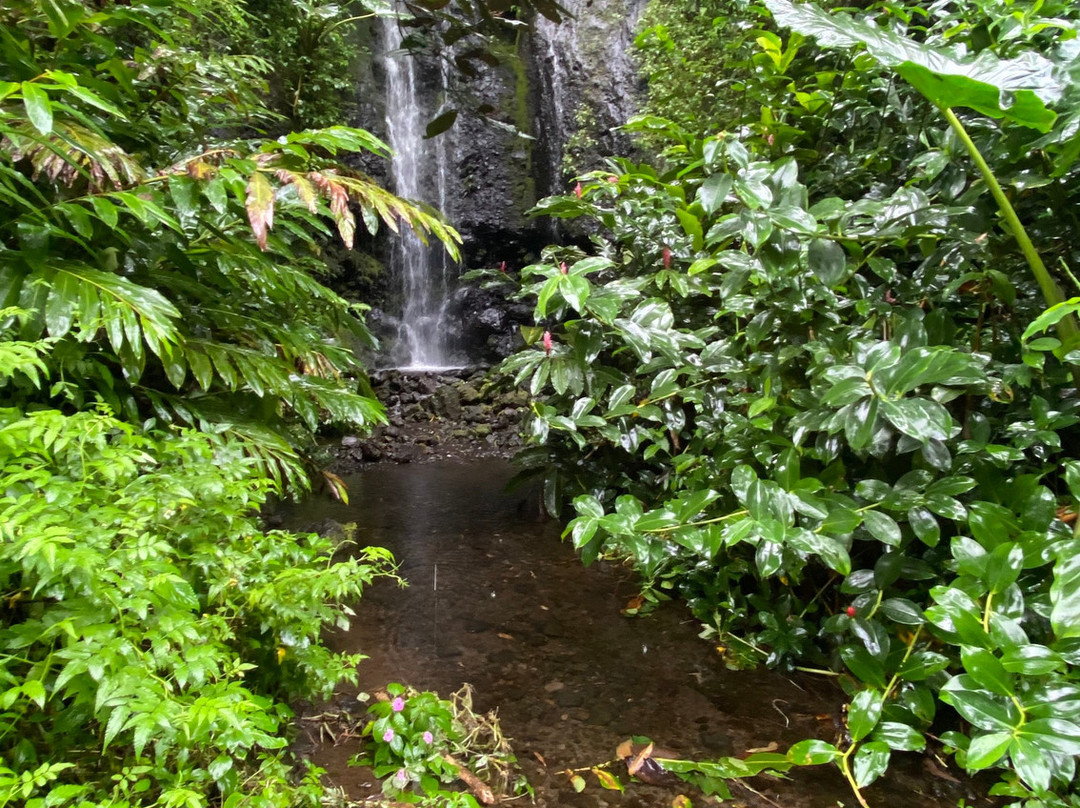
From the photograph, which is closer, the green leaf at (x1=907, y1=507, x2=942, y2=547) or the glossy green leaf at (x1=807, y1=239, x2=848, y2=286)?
the green leaf at (x1=907, y1=507, x2=942, y2=547)

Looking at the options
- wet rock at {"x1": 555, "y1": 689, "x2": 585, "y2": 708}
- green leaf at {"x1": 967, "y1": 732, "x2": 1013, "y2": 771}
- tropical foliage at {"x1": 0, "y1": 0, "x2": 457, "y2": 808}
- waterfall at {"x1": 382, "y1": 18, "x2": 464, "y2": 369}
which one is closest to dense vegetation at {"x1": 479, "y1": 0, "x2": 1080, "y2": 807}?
green leaf at {"x1": 967, "y1": 732, "x2": 1013, "y2": 771}

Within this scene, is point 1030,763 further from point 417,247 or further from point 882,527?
point 417,247

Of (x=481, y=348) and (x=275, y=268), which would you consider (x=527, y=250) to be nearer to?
(x=481, y=348)

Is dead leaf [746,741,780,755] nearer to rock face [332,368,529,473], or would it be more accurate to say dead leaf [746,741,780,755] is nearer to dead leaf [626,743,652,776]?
dead leaf [626,743,652,776]

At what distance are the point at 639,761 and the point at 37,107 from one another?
2003 mm

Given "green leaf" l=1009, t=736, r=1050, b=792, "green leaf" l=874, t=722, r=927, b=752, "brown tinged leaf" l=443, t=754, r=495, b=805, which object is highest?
"green leaf" l=1009, t=736, r=1050, b=792

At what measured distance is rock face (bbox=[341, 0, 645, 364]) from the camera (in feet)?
30.0

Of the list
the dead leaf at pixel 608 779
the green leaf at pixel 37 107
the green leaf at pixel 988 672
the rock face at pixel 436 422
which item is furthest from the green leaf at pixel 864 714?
the rock face at pixel 436 422

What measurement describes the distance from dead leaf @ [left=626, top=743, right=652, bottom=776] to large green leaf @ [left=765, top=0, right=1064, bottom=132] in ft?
5.03

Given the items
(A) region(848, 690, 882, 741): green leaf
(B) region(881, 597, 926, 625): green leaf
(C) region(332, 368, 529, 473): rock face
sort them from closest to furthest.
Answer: (A) region(848, 690, 882, 741): green leaf, (B) region(881, 597, 926, 625): green leaf, (C) region(332, 368, 529, 473): rock face

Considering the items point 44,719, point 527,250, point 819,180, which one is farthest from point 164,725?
point 527,250

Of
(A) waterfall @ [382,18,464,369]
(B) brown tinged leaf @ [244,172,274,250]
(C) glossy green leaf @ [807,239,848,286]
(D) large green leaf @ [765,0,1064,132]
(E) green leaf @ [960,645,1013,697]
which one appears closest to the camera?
(E) green leaf @ [960,645,1013,697]

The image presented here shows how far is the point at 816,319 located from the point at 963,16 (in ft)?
3.14

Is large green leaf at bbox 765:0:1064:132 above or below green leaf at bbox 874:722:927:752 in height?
above
